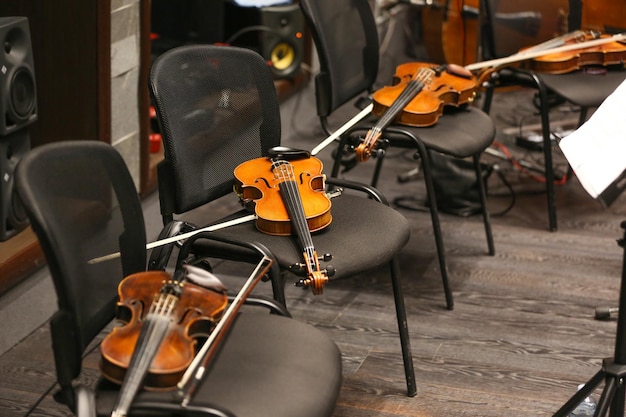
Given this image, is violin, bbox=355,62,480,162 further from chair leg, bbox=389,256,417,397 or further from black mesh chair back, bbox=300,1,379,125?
chair leg, bbox=389,256,417,397

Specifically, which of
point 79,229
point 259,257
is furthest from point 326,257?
point 79,229

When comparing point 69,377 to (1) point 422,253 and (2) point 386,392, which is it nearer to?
(2) point 386,392

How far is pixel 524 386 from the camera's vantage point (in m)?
2.52

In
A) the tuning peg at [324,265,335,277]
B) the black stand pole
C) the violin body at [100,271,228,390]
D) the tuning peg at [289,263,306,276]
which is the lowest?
the black stand pole

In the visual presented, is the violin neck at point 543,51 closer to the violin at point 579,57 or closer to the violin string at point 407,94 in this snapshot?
the violin at point 579,57

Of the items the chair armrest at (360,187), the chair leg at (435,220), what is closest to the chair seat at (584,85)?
the chair leg at (435,220)

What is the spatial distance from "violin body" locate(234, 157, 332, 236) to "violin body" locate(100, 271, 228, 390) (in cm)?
48

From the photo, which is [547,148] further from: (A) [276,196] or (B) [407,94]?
(A) [276,196]

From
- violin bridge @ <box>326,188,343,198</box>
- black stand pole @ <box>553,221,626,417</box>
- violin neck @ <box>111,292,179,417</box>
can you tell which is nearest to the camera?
violin neck @ <box>111,292,179,417</box>

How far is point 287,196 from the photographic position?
2104mm

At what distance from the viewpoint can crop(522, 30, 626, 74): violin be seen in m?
3.43

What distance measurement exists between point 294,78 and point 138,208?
2.92 meters

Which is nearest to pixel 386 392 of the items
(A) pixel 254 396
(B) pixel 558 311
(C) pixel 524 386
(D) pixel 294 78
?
(C) pixel 524 386

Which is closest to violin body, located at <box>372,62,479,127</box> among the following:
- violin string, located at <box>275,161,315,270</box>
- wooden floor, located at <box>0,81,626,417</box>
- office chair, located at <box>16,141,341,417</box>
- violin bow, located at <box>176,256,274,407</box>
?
wooden floor, located at <box>0,81,626,417</box>
